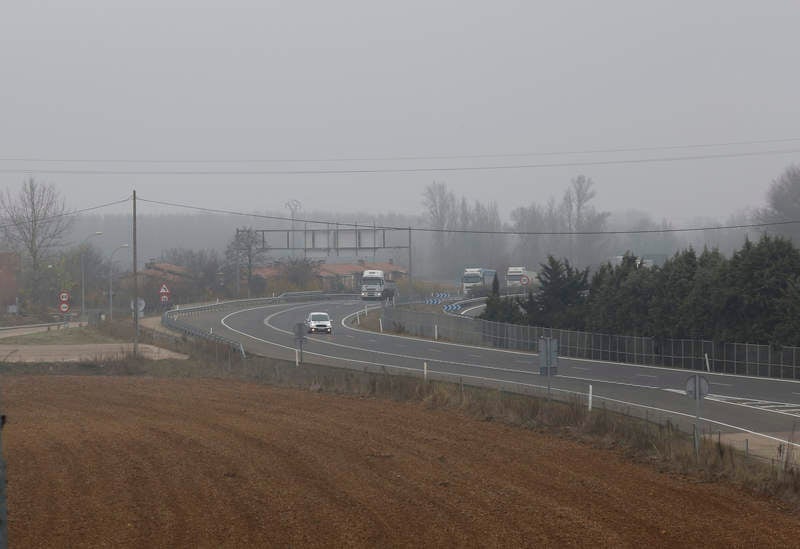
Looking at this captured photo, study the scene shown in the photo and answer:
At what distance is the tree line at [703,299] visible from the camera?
42.0m

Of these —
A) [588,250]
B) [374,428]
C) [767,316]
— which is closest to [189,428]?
[374,428]

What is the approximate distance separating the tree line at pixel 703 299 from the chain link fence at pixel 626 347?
2.13ft

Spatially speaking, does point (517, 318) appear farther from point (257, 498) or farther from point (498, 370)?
point (257, 498)

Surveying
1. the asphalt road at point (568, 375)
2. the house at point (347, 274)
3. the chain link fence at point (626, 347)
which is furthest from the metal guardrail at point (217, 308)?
the chain link fence at point (626, 347)

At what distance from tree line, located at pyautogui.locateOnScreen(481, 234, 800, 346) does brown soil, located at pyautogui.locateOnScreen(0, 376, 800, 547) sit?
76.2ft

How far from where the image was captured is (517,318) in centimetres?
6044

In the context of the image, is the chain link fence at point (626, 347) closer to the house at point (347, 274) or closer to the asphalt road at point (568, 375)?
the asphalt road at point (568, 375)

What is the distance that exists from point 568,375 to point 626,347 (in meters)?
9.85

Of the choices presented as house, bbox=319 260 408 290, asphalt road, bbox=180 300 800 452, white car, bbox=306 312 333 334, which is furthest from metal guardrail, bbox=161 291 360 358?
house, bbox=319 260 408 290

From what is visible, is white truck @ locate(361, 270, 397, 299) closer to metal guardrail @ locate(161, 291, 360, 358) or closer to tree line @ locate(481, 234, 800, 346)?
metal guardrail @ locate(161, 291, 360, 358)

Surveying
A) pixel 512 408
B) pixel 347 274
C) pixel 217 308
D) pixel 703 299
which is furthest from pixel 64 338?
pixel 347 274

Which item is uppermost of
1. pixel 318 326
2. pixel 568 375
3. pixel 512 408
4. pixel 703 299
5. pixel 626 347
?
pixel 703 299

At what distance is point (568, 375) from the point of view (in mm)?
39812

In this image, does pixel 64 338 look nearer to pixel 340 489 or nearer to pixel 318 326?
pixel 318 326
